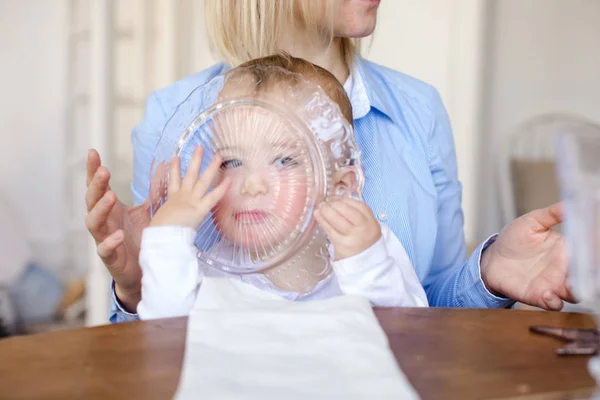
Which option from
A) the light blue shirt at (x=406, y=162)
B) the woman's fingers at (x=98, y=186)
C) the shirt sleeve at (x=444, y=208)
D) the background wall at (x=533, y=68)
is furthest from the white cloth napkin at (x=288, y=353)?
the background wall at (x=533, y=68)

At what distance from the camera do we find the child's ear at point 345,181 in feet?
3.44

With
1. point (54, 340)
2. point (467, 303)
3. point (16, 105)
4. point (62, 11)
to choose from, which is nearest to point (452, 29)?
point (62, 11)

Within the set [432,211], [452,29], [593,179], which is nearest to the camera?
[593,179]

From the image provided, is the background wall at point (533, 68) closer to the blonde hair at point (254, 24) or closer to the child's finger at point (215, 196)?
the blonde hair at point (254, 24)

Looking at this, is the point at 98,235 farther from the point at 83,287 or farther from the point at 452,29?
the point at 452,29

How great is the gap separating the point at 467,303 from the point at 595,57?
8.22ft

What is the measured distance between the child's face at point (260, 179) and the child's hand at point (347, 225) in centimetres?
6

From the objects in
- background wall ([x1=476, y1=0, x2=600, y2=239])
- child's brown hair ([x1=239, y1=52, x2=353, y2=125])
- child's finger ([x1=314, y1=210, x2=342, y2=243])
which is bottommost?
background wall ([x1=476, y1=0, x2=600, y2=239])

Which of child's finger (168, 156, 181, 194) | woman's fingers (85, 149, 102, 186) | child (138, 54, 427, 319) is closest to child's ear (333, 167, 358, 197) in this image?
child (138, 54, 427, 319)

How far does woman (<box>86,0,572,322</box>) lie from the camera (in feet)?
3.76

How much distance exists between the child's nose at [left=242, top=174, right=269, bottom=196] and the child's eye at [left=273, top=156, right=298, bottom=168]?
3 cm

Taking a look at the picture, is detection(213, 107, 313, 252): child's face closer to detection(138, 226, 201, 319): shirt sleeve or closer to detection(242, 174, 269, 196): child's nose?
detection(242, 174, 269, 196): child's nose

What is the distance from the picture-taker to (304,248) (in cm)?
103

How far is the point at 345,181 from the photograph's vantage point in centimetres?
107
